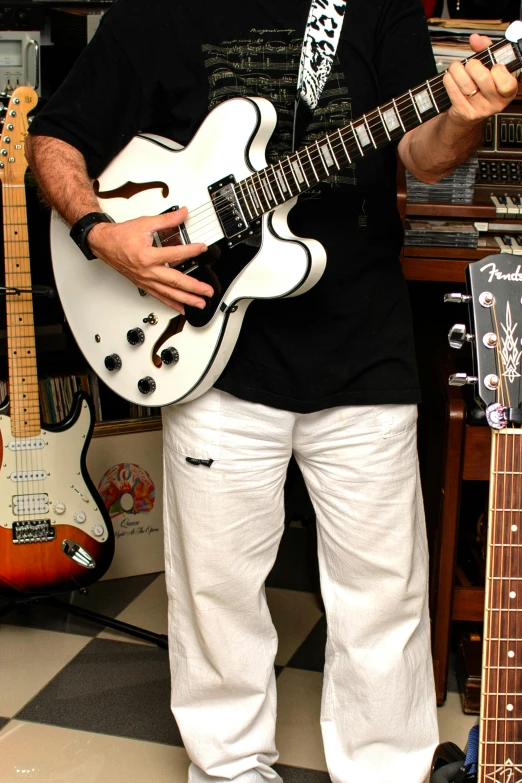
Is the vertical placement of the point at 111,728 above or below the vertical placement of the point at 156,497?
below

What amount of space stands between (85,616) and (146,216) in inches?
44.0

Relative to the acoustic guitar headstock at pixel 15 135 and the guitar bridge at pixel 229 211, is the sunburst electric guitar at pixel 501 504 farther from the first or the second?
the acoustic guitar headstock at pixel 15 135

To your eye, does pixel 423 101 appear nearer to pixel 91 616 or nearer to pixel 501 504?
pixel 501 504

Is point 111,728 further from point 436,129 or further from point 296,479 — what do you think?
point 436,129

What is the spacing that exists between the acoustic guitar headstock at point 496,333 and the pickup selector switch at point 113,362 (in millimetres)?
606

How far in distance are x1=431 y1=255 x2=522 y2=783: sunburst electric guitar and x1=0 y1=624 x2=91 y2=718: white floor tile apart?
1.10 metres

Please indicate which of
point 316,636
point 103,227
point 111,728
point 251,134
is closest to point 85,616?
point 111,728

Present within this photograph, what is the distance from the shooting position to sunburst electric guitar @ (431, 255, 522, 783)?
1165 mm

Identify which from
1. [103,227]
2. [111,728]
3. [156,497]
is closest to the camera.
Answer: [103,227]

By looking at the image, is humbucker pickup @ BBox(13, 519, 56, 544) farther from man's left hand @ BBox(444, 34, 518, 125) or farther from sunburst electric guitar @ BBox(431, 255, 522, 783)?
man's left hand @ BBox(444, 34, 518, 125)

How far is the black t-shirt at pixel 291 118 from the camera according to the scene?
1371 millimetres

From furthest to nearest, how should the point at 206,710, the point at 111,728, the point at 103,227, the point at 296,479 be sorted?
the point at 296,479 → the point at 111,728 → the point at 206,710 → the point at 103,227

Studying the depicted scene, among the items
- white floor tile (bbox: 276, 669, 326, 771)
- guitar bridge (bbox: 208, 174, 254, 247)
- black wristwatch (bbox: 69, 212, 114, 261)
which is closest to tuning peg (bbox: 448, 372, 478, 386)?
guitar bridge (bbox: 208, 174, 254, 247)

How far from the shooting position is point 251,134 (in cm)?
132
